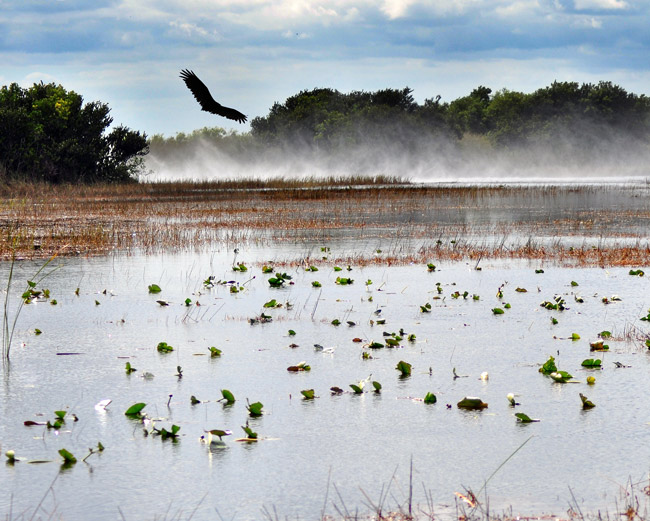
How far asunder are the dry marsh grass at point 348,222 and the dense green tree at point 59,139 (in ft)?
29.8

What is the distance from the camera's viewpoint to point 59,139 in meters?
69.0

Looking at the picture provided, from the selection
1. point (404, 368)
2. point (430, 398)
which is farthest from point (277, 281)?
point (430, 398)

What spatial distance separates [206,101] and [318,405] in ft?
18.1

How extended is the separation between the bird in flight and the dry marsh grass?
8.73 m

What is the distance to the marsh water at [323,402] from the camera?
6.61 meters

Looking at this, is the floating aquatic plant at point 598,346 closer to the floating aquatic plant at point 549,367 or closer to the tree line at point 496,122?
the floating aquatic plant at point 549,367

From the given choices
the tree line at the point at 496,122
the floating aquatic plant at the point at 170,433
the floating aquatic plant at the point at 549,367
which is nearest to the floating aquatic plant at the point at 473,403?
the floating aquatic plant at the point at 549,367

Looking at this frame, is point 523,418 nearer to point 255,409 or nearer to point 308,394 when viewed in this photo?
point 308,394

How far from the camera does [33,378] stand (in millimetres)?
10117

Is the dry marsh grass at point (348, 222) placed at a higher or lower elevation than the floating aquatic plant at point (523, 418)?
higher

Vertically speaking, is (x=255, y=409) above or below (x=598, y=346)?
below

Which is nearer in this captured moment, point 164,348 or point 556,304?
point 164,348

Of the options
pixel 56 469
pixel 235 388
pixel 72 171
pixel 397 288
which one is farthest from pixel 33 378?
pixel 72 171

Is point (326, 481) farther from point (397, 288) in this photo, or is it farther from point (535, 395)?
point (397, 288)
